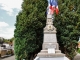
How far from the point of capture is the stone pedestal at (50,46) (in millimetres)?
21609

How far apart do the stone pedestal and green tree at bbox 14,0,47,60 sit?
1.18m

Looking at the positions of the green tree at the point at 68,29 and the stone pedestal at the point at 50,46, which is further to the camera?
the green tree at the point at 68,29

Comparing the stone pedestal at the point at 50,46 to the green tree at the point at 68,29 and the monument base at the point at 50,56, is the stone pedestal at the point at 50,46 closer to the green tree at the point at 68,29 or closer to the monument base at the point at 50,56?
the monument base at the point at 50,56

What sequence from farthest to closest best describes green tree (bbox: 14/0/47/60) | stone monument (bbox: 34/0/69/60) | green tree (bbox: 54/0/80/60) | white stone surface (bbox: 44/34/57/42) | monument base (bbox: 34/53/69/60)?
green tree (bbox: 54/0/80/60), green tree (bbox: 14/0/47/60), white stone surface (bbox: 44/34/57/42), stone monument (bbox: 34/0/69/60), monument base (bbox: 34/53/69/60)

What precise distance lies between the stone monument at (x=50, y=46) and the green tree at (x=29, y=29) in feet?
3.80

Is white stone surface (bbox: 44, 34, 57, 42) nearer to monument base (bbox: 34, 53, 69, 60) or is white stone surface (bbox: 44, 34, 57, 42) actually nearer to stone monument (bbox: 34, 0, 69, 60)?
stone monument (bbox: 34, 0, 69, 60)

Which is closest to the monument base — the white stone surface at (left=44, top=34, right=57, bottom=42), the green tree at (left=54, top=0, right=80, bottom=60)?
the white stone surface at (left=44, top=34, right=57, bottom=42)

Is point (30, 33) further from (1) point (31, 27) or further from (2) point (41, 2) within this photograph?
(2) point (41, 2)

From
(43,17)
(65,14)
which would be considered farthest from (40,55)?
(65,14)

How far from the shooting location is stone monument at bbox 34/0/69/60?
851 inches

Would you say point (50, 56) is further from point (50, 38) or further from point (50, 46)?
point (50, 38)

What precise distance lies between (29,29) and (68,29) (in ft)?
16.0

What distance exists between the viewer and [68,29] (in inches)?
995

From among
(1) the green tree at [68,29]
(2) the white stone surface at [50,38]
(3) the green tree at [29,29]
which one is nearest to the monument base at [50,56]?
(2) the white stone surface at [50,38]
